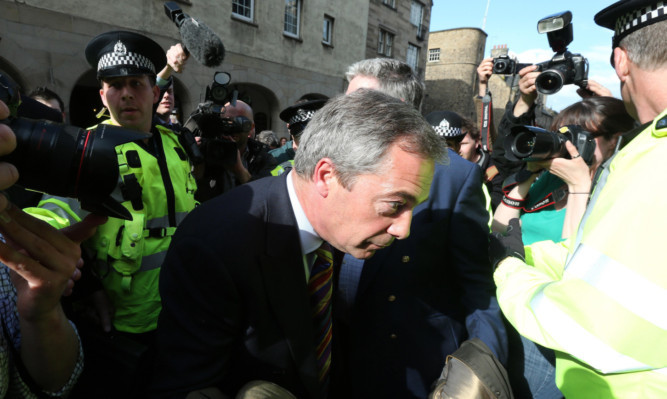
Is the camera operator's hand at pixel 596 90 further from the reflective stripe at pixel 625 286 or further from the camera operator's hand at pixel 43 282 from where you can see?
the camera operator's hand at pixel 43 282

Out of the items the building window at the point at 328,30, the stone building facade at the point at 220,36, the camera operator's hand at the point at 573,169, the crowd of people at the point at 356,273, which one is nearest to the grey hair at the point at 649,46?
the crowd of people at the point at 356,273

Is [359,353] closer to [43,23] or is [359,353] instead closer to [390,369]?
[390,369]

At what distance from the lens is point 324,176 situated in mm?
1198

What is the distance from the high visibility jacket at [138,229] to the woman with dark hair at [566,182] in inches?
80.6

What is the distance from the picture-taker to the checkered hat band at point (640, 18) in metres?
1.27

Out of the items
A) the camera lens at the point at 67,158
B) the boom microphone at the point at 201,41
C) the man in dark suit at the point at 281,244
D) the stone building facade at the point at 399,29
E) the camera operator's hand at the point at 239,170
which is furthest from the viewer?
the stone building facade at the point at 399,29

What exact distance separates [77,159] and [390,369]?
1401 millimetres

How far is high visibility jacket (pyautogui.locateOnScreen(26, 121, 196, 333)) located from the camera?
1.74 m

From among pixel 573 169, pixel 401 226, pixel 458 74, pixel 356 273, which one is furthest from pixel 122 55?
pixel 458 74

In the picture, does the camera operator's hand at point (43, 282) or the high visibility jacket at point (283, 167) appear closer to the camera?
the camera operator's hand at point (43, 282)

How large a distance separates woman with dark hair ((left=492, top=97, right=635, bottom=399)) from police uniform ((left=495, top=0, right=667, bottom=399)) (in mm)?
471

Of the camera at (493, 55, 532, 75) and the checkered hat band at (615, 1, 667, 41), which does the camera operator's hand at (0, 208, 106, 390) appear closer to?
the checkered hat band at (615, 1, 667, 41)

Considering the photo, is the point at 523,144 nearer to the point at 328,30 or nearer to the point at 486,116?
the point at 486,116

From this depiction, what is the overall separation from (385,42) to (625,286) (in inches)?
669
